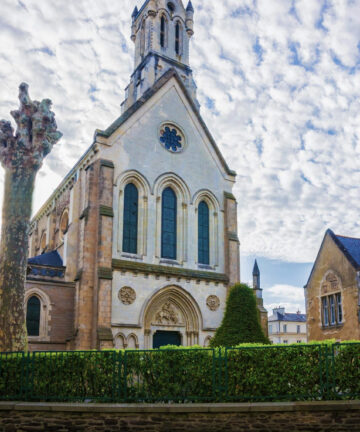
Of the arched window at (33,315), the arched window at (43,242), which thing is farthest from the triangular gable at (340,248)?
the arched window at (43,242)

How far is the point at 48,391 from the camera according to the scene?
44.2ft

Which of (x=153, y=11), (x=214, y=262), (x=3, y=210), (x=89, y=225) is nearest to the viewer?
(x=3, y=210)

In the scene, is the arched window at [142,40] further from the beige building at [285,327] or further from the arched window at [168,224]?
the beige building at [285,327]

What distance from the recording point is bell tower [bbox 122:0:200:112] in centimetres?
3744

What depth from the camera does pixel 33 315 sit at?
81.7ft

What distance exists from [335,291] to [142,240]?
1298cm

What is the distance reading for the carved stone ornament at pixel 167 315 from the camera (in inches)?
1071

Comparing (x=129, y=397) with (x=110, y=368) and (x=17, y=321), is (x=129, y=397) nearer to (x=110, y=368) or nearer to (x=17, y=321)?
(x=110, y=368)

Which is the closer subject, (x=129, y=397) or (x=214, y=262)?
(x=129, y=397)

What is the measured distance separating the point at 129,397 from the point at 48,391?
2299mm

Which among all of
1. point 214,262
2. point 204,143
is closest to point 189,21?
point 204,143

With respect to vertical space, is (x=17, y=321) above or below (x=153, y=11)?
below

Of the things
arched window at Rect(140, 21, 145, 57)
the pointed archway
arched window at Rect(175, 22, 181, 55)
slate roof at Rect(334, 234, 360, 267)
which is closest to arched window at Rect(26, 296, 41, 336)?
the pointed archway

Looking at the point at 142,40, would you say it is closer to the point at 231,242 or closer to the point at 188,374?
the point at 231,242
